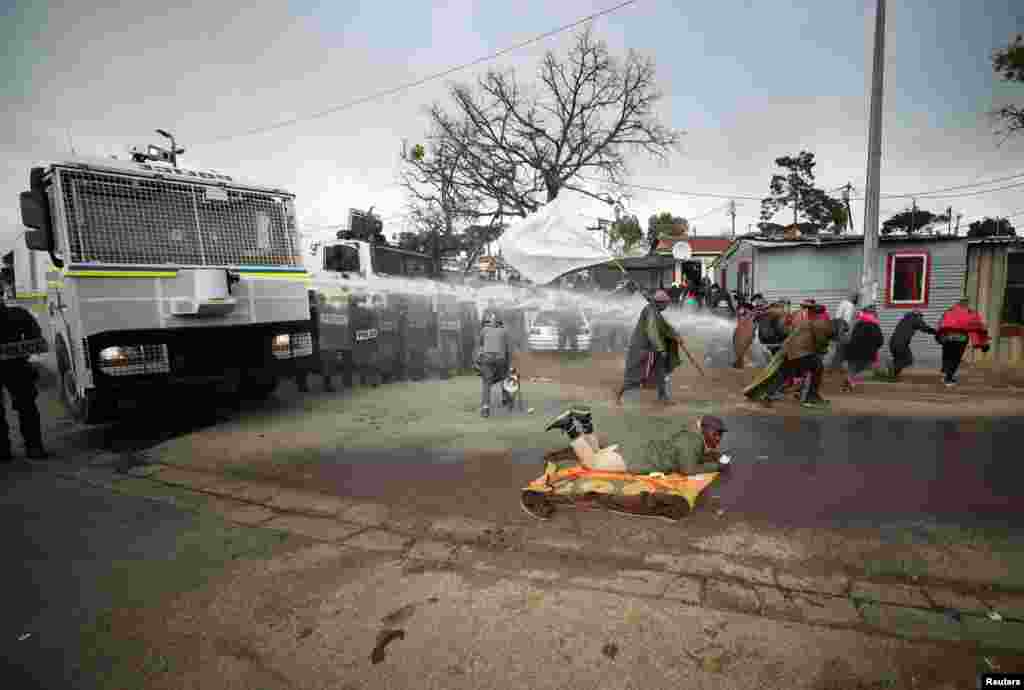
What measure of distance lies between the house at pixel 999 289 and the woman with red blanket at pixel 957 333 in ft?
17.2

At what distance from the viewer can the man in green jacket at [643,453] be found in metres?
4.71

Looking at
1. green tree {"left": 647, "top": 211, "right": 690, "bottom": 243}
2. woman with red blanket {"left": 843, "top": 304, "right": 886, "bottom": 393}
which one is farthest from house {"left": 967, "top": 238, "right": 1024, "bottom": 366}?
green tree {"left": 647, "top": 211, "right": 690, "bottom": 243}

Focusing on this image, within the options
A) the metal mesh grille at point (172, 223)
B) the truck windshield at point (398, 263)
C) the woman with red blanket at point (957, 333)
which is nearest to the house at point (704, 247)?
the truck windshield at point (398, 263)

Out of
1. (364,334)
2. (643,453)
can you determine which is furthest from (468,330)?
(643,453)

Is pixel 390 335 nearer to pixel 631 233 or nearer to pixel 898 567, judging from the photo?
pixel 898 567

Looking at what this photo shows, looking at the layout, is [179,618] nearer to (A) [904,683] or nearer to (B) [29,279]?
(A) [904,683]

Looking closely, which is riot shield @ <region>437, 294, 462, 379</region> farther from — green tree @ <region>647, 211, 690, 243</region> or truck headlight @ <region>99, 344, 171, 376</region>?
green tree @ <region>647, 211, 690, 243</region>

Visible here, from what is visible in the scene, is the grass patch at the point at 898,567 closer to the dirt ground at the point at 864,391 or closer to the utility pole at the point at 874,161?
the dirt ground at the point at 864,391

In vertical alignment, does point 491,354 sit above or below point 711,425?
above

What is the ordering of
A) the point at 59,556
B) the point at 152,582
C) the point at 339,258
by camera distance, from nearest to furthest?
the point at 152,582
the point at 59,556
the point at 339,258

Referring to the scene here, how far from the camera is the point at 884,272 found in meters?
14.7

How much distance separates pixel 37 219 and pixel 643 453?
24.0ft

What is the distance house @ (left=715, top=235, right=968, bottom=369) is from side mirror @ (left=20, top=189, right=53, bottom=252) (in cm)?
1619

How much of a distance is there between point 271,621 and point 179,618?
1.91 ft
